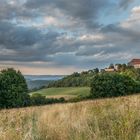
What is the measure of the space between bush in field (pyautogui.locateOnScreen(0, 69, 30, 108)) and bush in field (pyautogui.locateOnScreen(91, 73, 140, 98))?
13.1 metres

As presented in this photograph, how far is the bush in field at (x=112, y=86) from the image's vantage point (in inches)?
3095

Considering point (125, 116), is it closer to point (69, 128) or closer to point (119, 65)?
point (69, 128)

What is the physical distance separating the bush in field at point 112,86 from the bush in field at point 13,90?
13.1 m

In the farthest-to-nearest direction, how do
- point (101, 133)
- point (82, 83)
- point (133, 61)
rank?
point (133, 61)
point (82, 83)
point (101, 133)

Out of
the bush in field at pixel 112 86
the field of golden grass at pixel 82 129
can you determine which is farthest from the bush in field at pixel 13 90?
the field of golden grass at pixel 82 129

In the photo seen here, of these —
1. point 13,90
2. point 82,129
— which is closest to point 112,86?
point 13,90

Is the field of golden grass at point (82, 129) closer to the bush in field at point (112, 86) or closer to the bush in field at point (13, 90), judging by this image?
the bush in field at point (112, 86)

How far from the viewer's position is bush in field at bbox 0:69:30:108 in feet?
263

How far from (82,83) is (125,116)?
11713cm

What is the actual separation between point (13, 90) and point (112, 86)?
1862 centimetres

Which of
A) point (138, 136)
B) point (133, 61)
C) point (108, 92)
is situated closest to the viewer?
point (138, 136)

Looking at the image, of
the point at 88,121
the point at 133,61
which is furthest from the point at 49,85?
the point at 88,121

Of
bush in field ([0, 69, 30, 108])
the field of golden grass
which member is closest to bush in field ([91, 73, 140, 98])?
bush in field ([0, 69, 30, 108])

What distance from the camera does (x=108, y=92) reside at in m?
80.1
